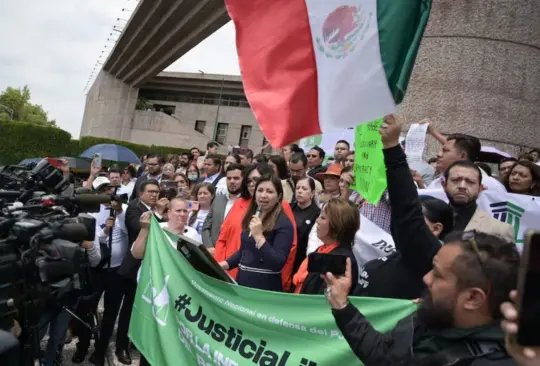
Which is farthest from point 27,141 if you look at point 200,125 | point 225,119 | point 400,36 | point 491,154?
point 400,36

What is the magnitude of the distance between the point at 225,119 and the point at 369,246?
127ft

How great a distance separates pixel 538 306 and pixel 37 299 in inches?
91.7

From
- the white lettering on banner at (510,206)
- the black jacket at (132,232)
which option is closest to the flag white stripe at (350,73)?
the white lettering on banner at (510,206)

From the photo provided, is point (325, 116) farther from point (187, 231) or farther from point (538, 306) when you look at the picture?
point (187, 231)

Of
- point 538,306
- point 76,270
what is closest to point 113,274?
point 76,270

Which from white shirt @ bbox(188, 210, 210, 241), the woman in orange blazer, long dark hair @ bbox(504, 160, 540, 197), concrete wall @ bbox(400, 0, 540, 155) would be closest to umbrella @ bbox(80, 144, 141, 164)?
white shirt @ bbox(188, 210, 210, 241)

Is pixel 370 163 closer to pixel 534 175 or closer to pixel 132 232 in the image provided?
pixel 534 175

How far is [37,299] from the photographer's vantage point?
2.53 metres

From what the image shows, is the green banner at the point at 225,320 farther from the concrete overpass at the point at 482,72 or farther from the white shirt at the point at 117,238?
the concrete overpass at the point at 482,72

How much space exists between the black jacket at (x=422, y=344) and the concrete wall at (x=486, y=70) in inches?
227

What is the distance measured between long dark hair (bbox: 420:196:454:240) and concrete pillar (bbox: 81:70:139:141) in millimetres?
38282

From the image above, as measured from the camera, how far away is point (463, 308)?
1675 mm

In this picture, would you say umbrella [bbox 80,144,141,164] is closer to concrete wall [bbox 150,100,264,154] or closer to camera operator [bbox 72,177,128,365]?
camera operator [bbox 72,177,128,365]

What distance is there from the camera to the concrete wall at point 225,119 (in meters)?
39.9
